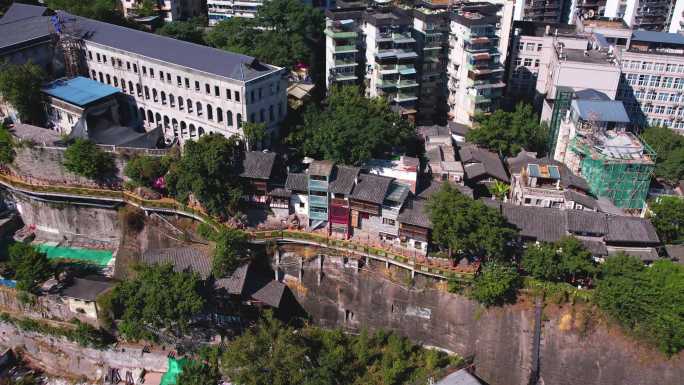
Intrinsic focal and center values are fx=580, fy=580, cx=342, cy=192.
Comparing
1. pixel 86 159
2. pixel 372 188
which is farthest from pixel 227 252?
pixel 86 159

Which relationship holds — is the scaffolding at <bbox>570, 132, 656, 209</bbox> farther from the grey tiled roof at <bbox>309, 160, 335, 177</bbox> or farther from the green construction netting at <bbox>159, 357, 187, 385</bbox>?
the green construction netting at <bbox>159, 357, 187, 385</bbox>

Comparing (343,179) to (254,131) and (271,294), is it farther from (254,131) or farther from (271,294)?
(271,294)

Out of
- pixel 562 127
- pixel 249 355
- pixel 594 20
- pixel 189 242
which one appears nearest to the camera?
pixel 249 355

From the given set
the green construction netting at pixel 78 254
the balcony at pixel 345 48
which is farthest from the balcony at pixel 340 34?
the green construction netting at pixel 78 254

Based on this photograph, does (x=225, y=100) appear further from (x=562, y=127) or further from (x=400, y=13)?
(x=562, y=127)

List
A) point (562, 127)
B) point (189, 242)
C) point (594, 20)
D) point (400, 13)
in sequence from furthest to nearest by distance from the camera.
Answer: point (594, 20), point (400, 13), point (562, 127), point (189, 242)

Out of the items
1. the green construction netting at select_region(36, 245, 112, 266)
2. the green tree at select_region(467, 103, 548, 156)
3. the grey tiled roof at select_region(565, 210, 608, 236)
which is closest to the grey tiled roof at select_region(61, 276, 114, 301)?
the green construction netting at select_region(36, 245, 112, 266)

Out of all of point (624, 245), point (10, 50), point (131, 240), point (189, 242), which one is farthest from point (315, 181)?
point (10, 50)
